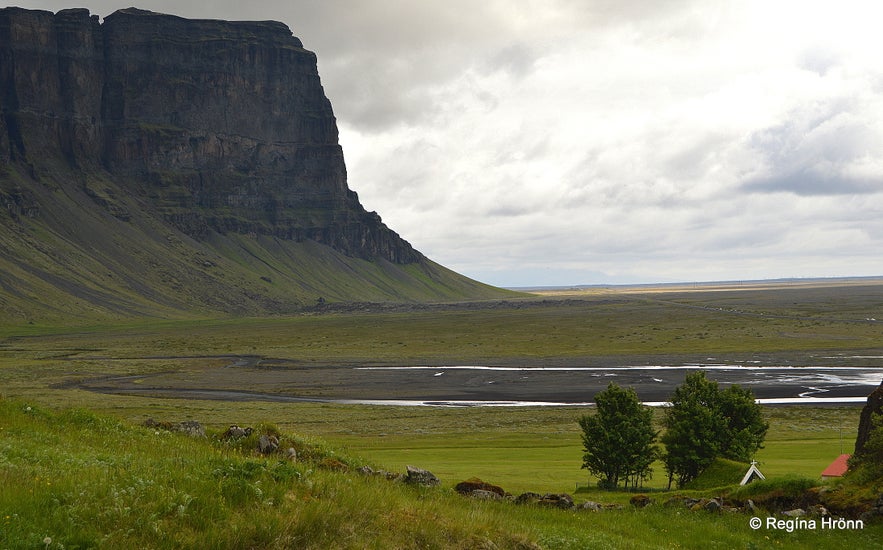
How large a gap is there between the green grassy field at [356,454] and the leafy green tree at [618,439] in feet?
6.45

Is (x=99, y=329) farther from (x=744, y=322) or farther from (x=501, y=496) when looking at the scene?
(x=501, y=496)

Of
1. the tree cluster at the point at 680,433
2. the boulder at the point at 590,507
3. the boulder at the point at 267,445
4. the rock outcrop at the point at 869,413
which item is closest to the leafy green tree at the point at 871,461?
the rock outcrop at the point at 869,413

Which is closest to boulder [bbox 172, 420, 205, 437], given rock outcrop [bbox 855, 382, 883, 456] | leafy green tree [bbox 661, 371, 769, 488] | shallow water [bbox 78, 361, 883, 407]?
rock outcrop [bbox 855, 382, 883, 456]

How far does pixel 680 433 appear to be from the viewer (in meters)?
42.1

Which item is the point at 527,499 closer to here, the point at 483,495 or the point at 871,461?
the point at 483,495

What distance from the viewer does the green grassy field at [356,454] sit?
10.7 metres

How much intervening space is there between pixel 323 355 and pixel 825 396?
9745cm

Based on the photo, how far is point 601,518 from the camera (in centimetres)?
1895

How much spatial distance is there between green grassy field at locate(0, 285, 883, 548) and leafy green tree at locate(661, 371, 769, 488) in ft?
7.17

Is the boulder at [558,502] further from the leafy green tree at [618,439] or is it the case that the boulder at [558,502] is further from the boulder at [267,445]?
the leafy green tree at [618,439]

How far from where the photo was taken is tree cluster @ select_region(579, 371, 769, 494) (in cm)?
4178

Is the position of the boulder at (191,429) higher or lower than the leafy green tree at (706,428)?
higher

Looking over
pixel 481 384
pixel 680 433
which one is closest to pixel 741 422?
pixel 680 433

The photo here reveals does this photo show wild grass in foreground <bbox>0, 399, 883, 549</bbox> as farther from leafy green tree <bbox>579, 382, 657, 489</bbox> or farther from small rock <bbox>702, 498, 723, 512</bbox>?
leafy green tree <bbox>579, 382, 657, 489</bbox>
